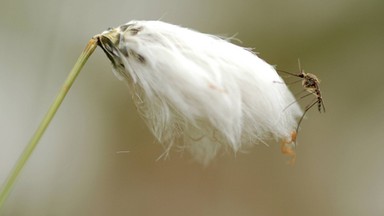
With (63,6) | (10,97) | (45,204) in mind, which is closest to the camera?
(45,204)

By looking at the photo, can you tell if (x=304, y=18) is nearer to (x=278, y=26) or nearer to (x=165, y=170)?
(x=278, y=26)

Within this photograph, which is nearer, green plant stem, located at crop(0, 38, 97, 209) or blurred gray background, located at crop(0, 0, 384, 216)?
green plant stem, located at crop(0, 38, 97, 209)

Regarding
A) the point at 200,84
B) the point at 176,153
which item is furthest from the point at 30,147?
the point at 176,153

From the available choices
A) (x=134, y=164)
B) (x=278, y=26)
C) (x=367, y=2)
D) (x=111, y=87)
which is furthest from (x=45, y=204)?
(x=367, y=2)

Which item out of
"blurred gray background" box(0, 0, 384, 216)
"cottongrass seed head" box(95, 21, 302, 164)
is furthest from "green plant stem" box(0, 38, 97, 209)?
"blurred gray background" box(0, 0, 384, 216)

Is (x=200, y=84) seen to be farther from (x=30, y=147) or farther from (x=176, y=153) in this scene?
(x=176, y=153)

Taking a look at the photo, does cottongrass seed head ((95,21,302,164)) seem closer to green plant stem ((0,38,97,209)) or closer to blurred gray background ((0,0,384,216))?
green plant stem ((0,38,97,209))
